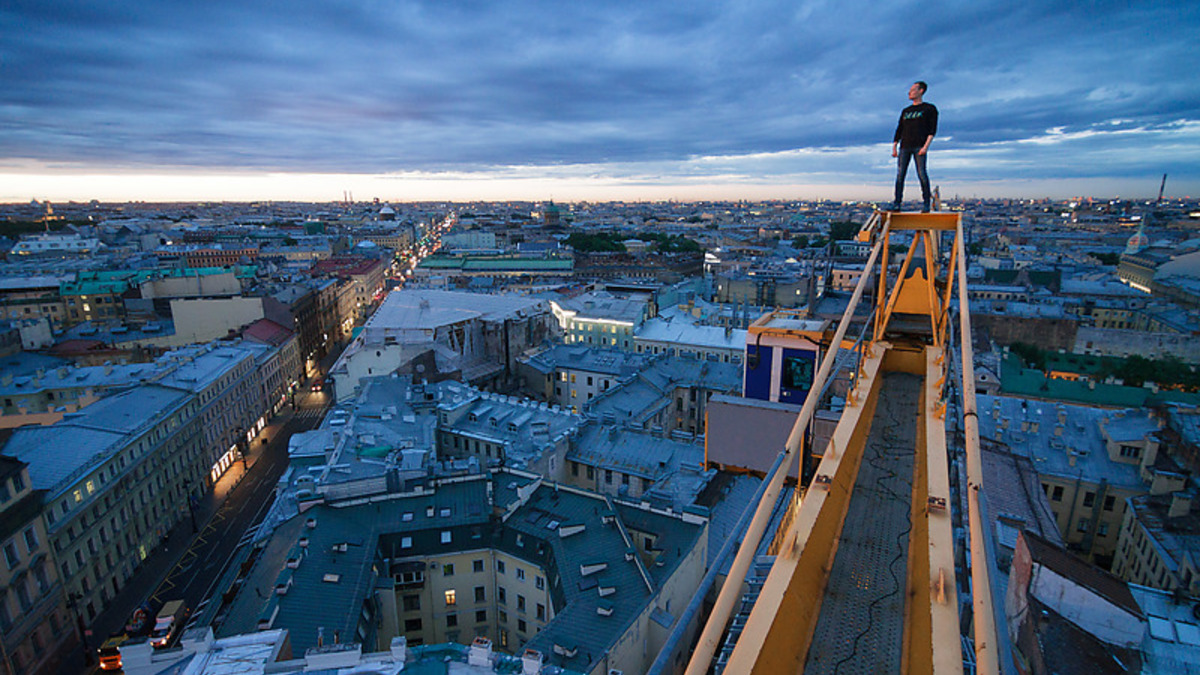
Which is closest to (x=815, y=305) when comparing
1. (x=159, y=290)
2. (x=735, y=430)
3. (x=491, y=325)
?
(x=735, y=430)

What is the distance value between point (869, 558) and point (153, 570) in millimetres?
33281

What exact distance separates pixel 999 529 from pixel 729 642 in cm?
2066

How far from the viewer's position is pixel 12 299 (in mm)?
59906

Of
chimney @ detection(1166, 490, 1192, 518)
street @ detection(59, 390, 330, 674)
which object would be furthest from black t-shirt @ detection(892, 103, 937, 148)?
street @ detection(59, 390, 330, 674)

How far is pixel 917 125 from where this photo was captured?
9867 millimetres

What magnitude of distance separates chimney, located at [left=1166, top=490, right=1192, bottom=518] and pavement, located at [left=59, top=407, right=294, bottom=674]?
1658 inches

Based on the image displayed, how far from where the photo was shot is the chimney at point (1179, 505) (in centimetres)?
2281

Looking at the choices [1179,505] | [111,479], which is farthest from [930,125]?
[111,479]

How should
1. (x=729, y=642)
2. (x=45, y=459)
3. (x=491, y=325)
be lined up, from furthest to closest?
(x=491, y=325), (x=45, y=459), (x=729, y=642)

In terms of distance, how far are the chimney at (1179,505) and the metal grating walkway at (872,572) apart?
78.7 feet

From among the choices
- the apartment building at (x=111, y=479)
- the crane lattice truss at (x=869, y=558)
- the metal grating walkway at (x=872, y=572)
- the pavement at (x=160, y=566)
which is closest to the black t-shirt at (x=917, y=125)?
the crane lattice truss at (x=869, y=558)

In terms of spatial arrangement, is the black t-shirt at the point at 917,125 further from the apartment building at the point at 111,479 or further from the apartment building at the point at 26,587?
the apartment building at the point at 111,479

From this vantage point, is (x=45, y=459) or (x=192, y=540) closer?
(x=45, y=459)

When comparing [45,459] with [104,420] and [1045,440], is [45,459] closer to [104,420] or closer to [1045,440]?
[104,420]
